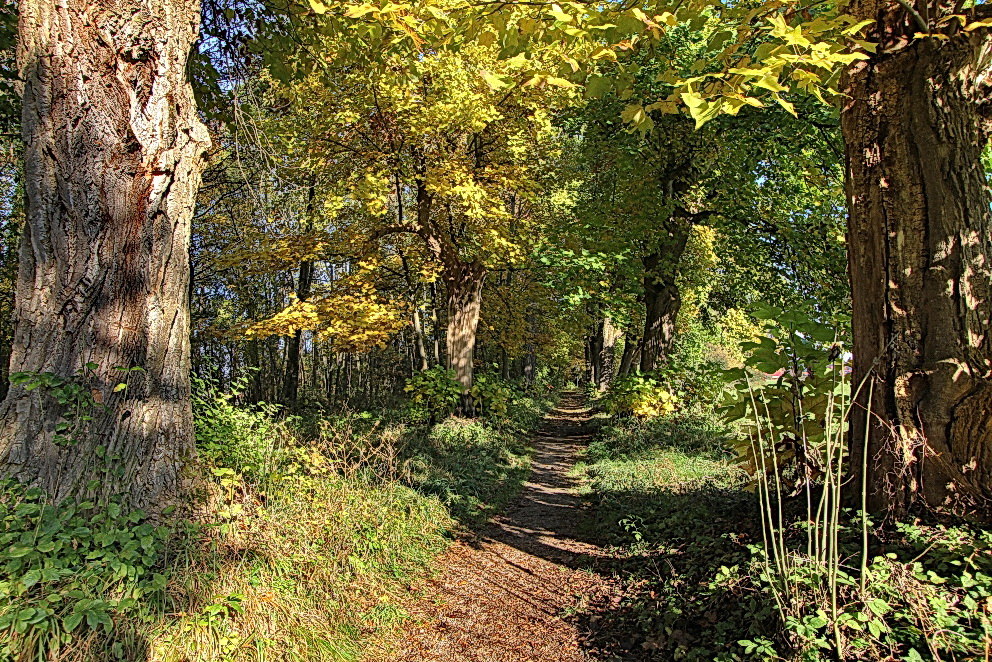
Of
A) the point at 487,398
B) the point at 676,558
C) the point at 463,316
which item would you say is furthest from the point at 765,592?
the point at 487,398

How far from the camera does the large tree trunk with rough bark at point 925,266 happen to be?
10.0 feet

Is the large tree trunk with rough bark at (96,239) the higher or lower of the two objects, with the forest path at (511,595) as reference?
higher

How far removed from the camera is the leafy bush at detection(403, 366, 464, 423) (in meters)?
12.5

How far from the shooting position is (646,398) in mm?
12398

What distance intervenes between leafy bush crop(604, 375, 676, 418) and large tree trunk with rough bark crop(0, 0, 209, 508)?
10297mm

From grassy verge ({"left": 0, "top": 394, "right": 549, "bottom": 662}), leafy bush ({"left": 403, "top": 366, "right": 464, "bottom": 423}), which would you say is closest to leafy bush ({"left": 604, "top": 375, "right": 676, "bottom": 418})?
leafy bush ({"left": 403, "top": 366, "right": 464, "bottom": 423})

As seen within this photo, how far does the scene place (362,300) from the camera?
11.2 m

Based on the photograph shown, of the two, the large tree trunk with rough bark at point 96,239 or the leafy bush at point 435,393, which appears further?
the leafy bush at point 435,393

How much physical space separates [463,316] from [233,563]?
1035cm

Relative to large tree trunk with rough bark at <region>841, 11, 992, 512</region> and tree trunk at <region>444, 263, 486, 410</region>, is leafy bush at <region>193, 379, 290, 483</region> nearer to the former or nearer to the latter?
large tree trunk with rough bark at <region>841, 11, 992, 512</region>

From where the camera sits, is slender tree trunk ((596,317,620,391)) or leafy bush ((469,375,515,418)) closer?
leafy bush ((469,375,515,418))

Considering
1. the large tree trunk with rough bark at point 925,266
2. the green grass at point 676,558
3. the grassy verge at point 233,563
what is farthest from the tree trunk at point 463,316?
the large tree trunk with rough bark at point 925,266

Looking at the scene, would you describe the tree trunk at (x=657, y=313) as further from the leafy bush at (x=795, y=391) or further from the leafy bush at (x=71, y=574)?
the leafy bush at (x=71, y=574)

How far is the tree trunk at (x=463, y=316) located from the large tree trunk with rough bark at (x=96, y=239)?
9577 mm
